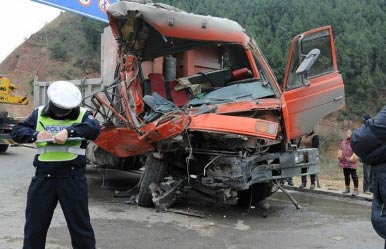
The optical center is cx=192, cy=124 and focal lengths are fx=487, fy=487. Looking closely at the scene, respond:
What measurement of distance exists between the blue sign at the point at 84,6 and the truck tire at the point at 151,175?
24.7 feet

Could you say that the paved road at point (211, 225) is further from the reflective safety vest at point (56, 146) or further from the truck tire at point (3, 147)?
the truck tire at point (3, 147)

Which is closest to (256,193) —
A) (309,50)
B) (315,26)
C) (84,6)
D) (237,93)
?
(237,93)

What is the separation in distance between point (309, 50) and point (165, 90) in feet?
7.03

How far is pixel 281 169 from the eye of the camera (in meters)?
6.70

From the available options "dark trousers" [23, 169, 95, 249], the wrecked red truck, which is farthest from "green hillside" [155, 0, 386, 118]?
"dark trousers" [23, 169, 95, 249]

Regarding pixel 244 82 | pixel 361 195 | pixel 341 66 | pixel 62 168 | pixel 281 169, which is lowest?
pixel 361 195

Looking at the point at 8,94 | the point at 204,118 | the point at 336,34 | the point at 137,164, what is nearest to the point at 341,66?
the point at 336,34

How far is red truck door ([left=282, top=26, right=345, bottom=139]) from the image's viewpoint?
6.61 meters

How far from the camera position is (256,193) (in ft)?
23.6

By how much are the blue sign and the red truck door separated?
788 centimetres

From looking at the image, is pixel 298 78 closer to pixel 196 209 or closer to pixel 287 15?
pixel 196 209

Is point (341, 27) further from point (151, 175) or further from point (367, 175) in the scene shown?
point (151, 175)

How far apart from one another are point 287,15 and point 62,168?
38442mm

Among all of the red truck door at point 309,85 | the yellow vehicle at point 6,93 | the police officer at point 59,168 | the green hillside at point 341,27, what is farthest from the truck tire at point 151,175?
the green hillside at point 341,27
